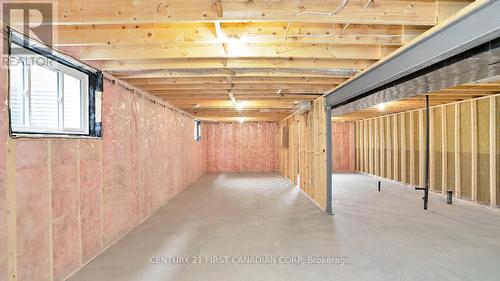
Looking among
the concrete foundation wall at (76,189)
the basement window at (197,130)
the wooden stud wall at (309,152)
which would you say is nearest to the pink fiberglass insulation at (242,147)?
the wooden stud wall at (309,152)

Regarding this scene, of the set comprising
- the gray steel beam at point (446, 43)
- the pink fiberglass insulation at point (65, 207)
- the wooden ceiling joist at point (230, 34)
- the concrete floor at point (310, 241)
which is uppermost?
the wooden ceiling joist at point (230, 34)

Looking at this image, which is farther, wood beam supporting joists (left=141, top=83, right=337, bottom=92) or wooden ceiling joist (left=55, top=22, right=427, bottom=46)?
wood beam supporting joists (left=141, top=83, right=337, bottom=92)

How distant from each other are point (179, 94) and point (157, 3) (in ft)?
10.3

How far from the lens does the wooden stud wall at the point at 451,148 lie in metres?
5.25

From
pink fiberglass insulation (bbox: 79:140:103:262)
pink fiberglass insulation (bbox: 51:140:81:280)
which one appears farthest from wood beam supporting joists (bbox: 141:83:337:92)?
pink fiberglass insulation (bbox: 51:140:81:280)

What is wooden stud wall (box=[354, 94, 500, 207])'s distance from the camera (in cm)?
525

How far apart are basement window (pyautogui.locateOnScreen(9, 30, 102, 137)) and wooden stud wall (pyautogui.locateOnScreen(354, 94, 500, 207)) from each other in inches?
268

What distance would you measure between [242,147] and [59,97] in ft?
30.5

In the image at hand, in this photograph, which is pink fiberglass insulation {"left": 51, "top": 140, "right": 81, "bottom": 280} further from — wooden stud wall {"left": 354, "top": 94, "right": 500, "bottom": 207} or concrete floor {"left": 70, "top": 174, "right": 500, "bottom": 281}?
wooden stud wall {"left": 354, "top": 94, "right": 500, "bottom": 207}

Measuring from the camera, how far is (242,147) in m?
11.8

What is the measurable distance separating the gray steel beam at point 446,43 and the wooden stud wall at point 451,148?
12.9ft

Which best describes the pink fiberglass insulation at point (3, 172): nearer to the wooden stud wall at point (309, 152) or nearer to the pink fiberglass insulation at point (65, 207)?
the pink fiberglass insulation at point (65, 207)

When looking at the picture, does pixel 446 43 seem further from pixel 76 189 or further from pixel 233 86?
pixel 76 189

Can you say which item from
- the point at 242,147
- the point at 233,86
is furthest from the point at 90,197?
the point at 242,147
